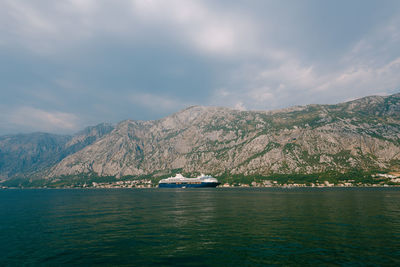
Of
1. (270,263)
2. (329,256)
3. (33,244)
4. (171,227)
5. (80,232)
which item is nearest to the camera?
(270,263)

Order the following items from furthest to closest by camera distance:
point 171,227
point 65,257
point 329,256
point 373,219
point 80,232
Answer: point 373,219, point 171,227, point 80,232, point 65,257, point 329,256

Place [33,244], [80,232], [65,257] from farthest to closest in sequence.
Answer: [80,232] → [33,244] → [65,257]

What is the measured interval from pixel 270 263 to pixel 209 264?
6.83m

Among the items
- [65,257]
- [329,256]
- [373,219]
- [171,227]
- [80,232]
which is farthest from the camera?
[373,219]

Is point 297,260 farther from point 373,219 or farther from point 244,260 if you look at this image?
point 373,219

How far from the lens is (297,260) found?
27.0 metres

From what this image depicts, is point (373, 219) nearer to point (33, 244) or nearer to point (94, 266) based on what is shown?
point (94, 266)

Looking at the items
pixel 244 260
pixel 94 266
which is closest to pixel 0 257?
pixel 94 266

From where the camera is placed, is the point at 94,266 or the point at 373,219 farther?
the point at 373,219

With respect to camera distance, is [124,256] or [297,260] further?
[124,256]

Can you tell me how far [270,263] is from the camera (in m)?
26.1

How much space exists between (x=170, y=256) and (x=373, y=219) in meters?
49.6

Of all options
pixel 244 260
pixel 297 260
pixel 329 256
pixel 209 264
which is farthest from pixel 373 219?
pixel 209 264

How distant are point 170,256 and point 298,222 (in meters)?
33.4
